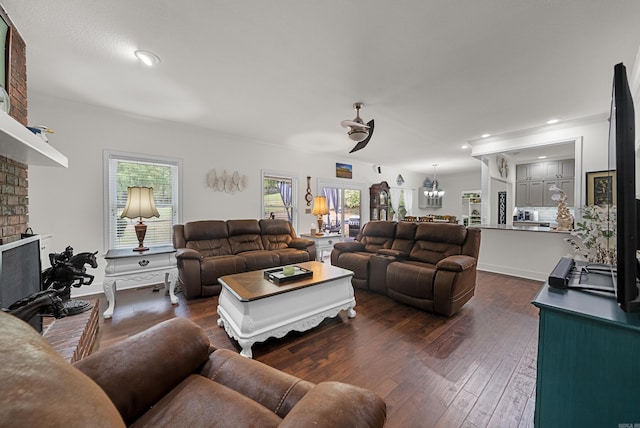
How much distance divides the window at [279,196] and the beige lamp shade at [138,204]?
7.20ft

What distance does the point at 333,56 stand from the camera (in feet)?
7.36

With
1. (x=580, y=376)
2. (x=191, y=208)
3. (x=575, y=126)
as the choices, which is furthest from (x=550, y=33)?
(x=191, y=208)

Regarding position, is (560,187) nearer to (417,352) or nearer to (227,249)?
(417,352)

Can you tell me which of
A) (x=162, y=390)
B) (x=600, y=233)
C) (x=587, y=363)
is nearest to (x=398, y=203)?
(x=600, y=233)

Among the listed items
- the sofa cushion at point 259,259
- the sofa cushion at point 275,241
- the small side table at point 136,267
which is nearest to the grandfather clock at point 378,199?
the sofa cushion at point 275,241

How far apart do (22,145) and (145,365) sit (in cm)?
154

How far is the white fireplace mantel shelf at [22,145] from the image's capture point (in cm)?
125

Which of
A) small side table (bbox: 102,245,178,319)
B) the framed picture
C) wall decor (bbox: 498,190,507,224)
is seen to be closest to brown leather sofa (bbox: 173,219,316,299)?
small side table (bbox: 102,245,178,319)

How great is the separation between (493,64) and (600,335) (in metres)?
2.42

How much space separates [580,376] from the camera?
983 mm

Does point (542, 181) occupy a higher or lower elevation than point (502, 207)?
higher

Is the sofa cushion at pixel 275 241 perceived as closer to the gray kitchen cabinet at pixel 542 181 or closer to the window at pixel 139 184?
the window at pixel 139 184

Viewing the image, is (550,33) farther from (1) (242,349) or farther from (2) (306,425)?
(1) (242,349)

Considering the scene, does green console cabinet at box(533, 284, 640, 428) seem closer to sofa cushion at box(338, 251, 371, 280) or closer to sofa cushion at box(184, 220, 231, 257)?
sofa cushion at box(338, 251, 371, 280)
